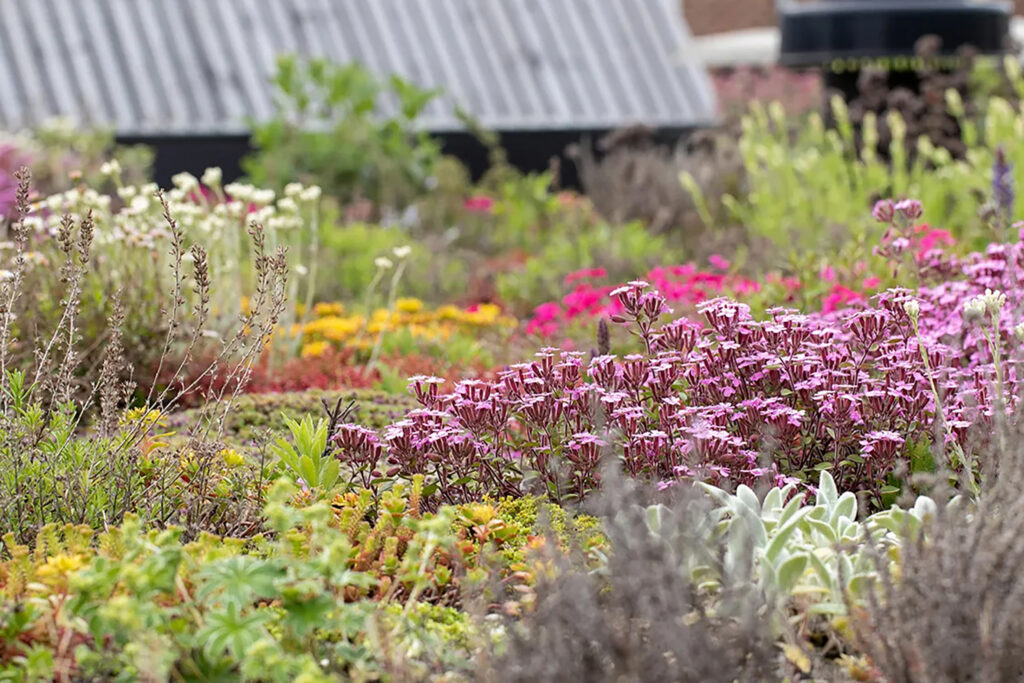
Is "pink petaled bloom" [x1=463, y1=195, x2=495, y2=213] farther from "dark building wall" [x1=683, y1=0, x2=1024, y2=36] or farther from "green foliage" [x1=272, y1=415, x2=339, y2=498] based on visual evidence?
"dark building wall" [x1=683, y1=0, x2=1024, y2=36]

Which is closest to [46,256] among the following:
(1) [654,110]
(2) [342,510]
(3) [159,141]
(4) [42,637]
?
(2) [342,510]

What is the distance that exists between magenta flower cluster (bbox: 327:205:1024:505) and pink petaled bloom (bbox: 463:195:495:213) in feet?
20.1

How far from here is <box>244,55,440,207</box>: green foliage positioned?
10.1 meters

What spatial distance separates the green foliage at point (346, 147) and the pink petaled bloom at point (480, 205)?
1.46 feet

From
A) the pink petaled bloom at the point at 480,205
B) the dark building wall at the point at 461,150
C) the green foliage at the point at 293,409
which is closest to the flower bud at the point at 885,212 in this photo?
the green foliage at the point at 293,409

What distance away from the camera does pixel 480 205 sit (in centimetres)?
1012

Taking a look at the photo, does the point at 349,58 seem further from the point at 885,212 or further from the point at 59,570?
the point at 59,570

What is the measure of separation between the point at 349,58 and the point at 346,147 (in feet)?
12.5

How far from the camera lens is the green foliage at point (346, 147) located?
10.1 m

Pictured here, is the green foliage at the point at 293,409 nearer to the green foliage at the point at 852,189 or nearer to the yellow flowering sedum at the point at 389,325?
the yellow flowering sedum at the point at 389,325

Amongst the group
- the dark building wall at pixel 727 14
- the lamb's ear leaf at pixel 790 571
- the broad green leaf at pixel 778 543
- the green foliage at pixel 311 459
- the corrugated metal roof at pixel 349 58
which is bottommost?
the lamb's ear leaf at pixel 790 571

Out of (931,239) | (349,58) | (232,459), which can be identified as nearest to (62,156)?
(349,58)

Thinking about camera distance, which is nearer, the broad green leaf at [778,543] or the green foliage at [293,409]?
the broad green leaf at [778,543]

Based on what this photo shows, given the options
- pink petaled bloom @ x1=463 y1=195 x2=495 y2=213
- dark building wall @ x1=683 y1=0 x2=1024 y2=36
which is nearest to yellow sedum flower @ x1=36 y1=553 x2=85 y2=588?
pink petaled bloom @ x1=463 y1=195 x2=495 y2=213
